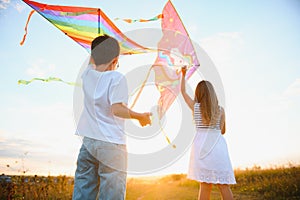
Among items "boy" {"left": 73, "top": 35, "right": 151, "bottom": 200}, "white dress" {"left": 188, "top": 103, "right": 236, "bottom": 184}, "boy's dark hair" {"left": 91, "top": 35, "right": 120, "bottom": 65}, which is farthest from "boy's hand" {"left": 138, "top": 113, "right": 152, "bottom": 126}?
"white dress" {"left": 188, "top": 103, "right": 236, "bottom": 184}

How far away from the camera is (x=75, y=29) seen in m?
3.66

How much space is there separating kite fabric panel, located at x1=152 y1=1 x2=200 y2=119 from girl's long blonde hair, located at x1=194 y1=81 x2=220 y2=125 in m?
0.67

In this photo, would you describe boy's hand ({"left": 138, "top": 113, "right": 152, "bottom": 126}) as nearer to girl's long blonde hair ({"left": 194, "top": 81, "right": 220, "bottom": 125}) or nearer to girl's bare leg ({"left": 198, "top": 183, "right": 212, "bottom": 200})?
girl's long blonde hair ({"left": 194, "top": 81, "right": 220, "bottom": 125})

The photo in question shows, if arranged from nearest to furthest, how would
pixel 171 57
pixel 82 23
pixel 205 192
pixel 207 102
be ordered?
pixel 205 192, pixel 207 102, pixel 82 23, pixel 171 57

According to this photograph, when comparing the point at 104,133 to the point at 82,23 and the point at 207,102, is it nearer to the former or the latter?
the point at 207,102

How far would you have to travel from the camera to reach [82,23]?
3541mm

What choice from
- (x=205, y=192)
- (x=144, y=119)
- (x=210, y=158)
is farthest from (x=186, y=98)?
(x=144, y=119)

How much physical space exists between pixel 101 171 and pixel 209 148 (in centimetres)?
167

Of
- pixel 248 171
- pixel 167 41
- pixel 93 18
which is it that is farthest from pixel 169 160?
pixel 248 171

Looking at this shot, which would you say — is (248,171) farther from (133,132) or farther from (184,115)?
(133,132)

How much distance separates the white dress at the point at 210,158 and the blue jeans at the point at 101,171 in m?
1.53

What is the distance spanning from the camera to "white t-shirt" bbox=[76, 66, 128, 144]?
1.94 metres

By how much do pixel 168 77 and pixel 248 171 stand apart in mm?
5793

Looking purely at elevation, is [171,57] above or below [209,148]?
above
